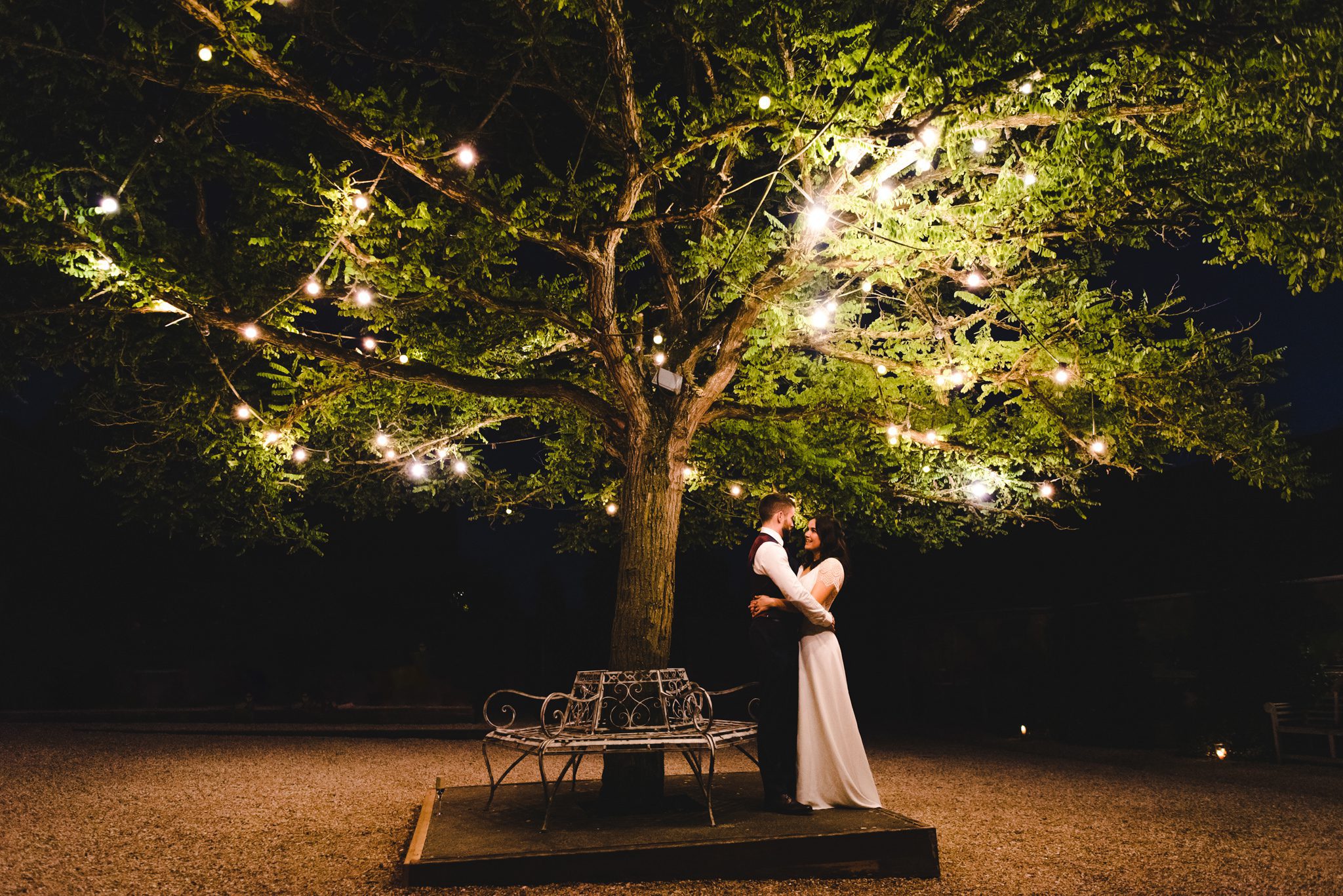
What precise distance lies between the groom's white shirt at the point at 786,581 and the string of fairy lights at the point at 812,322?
5.58 feet

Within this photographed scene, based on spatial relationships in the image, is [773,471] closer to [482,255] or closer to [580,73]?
[482,255]

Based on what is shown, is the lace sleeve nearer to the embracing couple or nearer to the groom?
the embracing couple

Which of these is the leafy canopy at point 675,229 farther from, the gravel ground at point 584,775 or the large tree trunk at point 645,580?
the gravel ground at point 584,775

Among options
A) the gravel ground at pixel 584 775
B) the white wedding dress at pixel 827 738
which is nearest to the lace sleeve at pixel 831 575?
the white wedding dress at pixel 827 738

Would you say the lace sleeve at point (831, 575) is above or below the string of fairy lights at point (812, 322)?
below

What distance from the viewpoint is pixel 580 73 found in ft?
23.8

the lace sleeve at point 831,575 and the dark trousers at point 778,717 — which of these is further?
the lace sleeve at point 831,575

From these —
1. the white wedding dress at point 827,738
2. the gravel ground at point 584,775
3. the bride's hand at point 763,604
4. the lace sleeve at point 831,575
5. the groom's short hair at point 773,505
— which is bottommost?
the gravel ground at point 584,775

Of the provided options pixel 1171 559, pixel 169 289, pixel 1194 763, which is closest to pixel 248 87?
pixel 169 289

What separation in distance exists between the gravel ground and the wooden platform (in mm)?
88

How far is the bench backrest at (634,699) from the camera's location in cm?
580

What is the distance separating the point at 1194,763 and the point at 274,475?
11.0 meters

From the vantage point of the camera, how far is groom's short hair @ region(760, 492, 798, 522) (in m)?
5.74

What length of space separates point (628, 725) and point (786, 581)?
5.10ft
